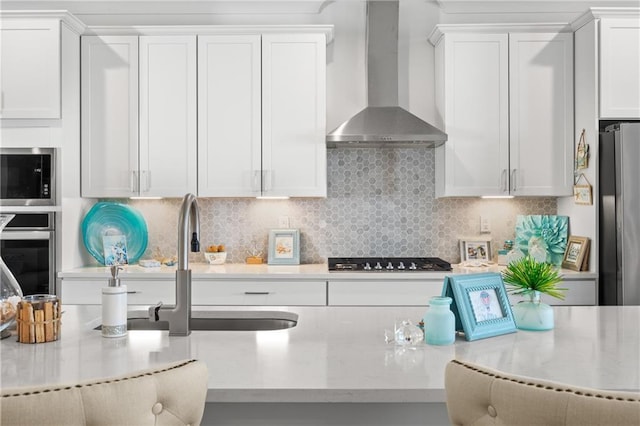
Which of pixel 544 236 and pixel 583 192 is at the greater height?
pixel 583 192

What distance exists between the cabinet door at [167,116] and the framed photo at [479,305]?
245 cm

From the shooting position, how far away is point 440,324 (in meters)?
1.60

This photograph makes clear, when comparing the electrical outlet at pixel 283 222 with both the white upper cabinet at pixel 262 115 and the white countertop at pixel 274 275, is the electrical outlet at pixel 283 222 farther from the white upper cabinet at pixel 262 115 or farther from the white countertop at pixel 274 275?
the white countertop at pixel 274 275

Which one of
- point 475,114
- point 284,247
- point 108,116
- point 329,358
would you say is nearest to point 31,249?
point 108,116

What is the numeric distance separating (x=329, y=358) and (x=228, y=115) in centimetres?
262

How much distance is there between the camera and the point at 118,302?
5.54ft

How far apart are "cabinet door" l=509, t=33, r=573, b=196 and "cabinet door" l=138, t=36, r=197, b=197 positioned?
7.03 ft

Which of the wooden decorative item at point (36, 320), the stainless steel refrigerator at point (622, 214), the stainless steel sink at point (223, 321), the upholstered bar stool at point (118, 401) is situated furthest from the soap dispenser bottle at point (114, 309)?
the stainless steel refrigerator at point (622, 214)

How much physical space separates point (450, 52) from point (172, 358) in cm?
304

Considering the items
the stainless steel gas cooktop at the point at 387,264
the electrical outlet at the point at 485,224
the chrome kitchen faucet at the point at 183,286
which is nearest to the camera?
the chrome kitchen faucet at the point at 183,286

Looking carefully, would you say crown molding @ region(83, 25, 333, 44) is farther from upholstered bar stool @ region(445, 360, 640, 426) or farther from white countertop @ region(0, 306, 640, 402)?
upholstered bar stool @ region(445, 360, 640, 426)

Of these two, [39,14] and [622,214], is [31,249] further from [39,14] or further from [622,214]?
[622,214]

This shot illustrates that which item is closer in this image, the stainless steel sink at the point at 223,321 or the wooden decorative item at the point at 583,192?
the stainless steel sink at the point at 223,321

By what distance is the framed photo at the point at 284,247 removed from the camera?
3.99 metres
